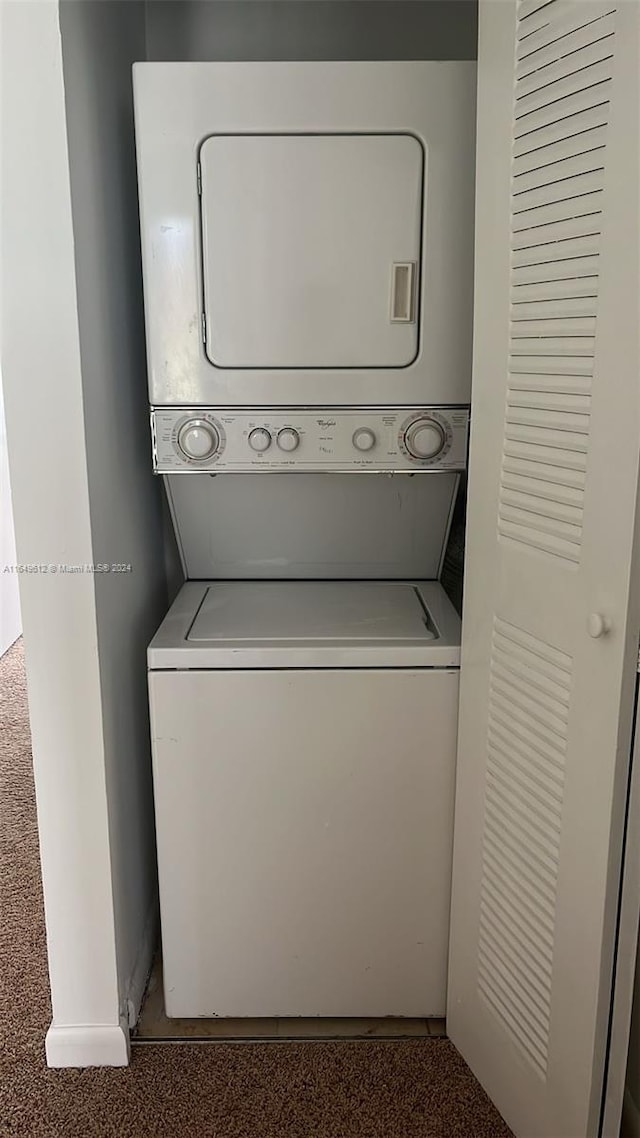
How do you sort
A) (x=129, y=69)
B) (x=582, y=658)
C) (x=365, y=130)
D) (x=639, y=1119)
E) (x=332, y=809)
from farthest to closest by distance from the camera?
(x=129, y=69)
(x=332, y=809)
(x=365, y=130)
(x=639, y=1119)
(x=582, y=658)

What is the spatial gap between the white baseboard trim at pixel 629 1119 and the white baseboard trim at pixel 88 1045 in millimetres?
876

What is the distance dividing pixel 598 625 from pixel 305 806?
728 mm

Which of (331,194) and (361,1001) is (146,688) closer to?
(361,1001)

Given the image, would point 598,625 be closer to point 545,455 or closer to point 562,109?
point 545,455

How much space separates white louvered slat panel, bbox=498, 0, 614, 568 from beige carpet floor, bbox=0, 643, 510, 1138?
1.01 meters

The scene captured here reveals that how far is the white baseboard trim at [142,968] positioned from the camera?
5.81 ft

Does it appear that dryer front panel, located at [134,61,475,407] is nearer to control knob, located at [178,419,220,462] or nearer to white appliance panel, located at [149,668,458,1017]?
control knob, located at [178,419,220,462]

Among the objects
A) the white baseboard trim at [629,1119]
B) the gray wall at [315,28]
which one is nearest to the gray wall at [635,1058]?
the white baseboard trim at [629,1119]

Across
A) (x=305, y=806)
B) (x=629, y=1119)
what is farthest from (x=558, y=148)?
(x=629, y=1119)

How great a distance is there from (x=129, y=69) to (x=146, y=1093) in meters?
1.94

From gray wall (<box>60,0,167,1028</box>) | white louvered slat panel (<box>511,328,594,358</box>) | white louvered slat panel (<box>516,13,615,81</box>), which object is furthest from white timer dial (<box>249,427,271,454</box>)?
white louvered slat panel (<box>516,13,615,81</box>)

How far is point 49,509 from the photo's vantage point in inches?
58.6

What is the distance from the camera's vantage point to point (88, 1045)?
1.70m


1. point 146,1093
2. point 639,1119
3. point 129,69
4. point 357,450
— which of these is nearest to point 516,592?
point 357,450
